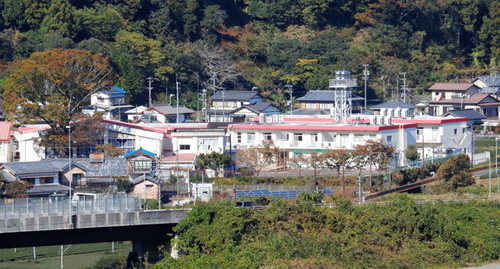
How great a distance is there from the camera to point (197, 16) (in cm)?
4906

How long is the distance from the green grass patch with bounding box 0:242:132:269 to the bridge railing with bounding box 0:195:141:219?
4155 mm

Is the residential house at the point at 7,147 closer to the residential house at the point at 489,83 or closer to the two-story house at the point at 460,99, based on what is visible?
the two-story house at the point at 460,99

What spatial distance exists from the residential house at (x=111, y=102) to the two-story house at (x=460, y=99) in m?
16.6

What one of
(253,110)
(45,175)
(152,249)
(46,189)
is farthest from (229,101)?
(152,249)

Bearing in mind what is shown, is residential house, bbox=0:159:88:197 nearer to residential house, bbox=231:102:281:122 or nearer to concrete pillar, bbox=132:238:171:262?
concrete pillar, bbox=132:238:171:262

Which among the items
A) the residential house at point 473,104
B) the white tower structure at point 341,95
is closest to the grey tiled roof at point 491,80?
the residential house at point 473,104

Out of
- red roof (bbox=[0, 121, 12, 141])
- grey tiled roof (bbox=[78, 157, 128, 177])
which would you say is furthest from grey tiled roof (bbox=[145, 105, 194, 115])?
grey tiled roof (bbox=[78, 157, 128, 177])

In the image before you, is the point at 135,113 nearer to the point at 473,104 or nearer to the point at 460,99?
the point at 460,99

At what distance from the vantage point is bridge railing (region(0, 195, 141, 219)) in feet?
60.3

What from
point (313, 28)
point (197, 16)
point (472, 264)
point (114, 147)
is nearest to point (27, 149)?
point (114, 147)

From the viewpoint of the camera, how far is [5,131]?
3000 centimetres

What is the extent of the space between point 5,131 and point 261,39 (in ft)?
77.3

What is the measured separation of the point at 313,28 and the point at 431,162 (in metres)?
24.3

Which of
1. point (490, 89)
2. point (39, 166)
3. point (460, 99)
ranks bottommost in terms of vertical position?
point (39, 166)
